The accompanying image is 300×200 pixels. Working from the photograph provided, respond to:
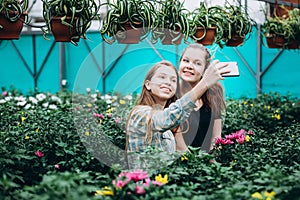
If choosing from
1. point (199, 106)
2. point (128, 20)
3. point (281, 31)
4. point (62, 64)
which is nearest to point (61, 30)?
point (128, 20)

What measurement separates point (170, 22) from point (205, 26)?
34 cm

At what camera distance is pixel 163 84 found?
9.30 ft

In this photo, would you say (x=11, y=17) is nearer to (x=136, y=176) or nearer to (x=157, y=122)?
(x=157, y=122)

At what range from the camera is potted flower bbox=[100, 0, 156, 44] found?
3.21 metres

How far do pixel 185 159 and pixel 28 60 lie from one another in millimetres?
7533

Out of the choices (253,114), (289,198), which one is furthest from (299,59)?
(289,198)

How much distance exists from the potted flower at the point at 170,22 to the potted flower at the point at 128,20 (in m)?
0.11

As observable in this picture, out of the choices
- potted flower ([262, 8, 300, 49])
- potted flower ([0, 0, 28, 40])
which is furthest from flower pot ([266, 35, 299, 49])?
potted flower ([0, 0, 28, 40])

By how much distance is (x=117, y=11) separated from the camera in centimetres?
323

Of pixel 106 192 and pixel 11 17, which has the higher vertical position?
pixel 11 17

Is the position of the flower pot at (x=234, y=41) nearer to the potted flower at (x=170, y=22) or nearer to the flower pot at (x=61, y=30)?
the potted flower at (x=170, y=22)

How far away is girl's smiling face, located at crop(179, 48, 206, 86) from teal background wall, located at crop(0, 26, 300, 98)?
3.74 meters

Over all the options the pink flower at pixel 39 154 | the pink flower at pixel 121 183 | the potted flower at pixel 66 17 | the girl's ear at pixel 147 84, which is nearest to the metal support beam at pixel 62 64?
the potted flower at pixel 66 17

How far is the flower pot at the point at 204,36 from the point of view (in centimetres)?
371
